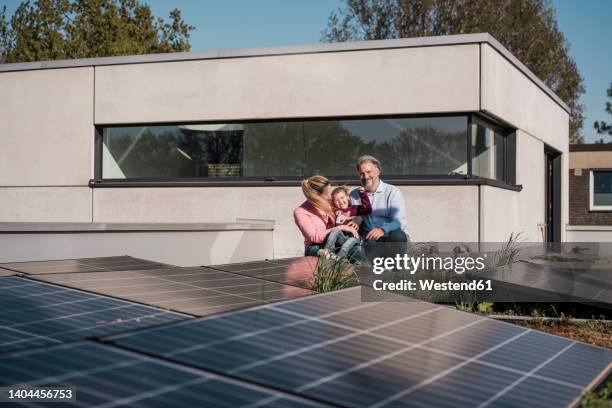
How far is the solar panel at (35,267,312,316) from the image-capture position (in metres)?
4.67

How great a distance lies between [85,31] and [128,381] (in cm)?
3204

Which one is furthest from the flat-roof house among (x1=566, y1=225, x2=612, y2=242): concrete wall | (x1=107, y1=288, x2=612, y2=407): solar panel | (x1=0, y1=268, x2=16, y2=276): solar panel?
(x1=107, y1=288, x2=612, y2=407): solar panel

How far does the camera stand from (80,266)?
6352 millimetres

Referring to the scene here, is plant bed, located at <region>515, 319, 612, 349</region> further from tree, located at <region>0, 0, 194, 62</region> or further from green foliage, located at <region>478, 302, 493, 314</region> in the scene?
tree, located at <region>0, 0, 194, 62</region>

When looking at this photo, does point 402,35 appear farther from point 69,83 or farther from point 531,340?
point 531,340

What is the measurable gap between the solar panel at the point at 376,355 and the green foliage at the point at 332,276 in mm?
2010

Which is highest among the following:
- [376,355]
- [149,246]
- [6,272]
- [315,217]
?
[315,217]

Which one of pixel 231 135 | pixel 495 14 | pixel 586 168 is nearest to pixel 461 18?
pixel 495 14

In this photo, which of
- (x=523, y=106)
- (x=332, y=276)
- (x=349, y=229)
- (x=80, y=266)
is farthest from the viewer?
(x=523, y=106)

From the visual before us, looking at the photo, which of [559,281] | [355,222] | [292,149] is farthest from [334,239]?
[292,149]

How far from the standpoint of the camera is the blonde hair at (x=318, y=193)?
29.3 feet

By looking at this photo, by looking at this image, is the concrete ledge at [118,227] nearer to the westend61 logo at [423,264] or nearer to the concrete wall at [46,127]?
the concrete wall at [46,127]

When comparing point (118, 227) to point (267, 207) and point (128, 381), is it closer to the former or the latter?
point (267, 207)

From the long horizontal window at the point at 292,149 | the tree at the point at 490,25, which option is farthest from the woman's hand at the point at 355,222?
the tree at the point at 490,25
